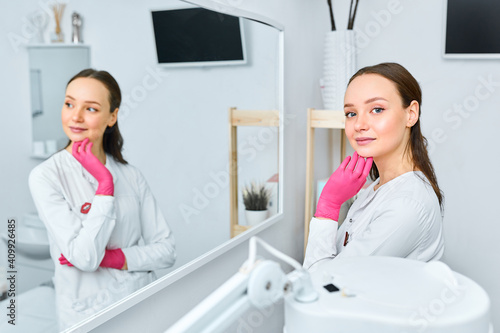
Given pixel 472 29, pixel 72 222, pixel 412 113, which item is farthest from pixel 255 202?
pixel 472 29

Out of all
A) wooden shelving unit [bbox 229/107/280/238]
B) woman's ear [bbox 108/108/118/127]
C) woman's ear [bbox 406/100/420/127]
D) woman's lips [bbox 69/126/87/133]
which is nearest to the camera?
woman's lips [bbox 69/126/87/133]

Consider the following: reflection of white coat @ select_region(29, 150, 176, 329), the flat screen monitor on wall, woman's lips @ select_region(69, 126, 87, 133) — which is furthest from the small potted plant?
the flat screen monitor on wall

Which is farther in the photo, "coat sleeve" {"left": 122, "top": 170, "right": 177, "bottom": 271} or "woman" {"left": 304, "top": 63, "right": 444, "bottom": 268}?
"coat sleeve" {"left": 122, "top": 170, "right": 177, "bottom": 271}

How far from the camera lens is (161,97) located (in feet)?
4.01

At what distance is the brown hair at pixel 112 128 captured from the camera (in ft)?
3.39

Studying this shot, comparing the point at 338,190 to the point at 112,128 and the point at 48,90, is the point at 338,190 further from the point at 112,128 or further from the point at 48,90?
the point at 48,90

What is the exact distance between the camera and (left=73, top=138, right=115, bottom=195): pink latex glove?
38.9 inches

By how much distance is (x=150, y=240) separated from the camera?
1.20 metres

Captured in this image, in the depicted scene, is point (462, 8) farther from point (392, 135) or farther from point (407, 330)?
point (407, 330)

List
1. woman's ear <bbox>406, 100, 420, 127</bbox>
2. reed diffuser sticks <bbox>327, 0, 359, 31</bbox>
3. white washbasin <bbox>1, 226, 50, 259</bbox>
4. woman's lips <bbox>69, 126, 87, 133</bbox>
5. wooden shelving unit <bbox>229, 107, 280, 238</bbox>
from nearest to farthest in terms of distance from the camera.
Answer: white washbasin <bbox>1, 226, 50, 259</bbox>, woman's lips <bbox>69, 126, 87, 133</bbox>, woman's ear <bbox>406, 100, 420, 127</bbox>, wooden shelving unit <bbox>229, 107, 280, 238</bbox>, reed diffuser sticks <bbox>327, 0, 359, 31</bbox>

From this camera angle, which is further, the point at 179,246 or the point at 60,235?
the point at 179,246

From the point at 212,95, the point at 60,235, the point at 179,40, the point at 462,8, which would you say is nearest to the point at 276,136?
the point at 212,95

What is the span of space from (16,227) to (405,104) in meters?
0.89

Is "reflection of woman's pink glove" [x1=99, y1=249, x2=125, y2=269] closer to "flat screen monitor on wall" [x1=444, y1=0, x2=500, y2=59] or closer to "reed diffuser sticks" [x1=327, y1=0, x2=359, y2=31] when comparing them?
"reed diffuser sticks" [x1=327, y1=0, x2=359, y2=31]
